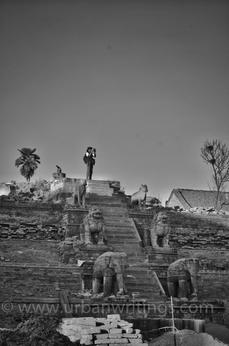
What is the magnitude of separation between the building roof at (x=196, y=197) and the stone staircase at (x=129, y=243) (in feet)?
61.4

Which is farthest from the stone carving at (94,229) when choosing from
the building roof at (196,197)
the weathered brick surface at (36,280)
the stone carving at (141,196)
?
the building roof at (196,197)

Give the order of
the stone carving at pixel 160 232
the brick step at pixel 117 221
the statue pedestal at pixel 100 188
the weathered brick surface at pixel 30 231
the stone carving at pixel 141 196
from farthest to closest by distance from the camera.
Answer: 1. the statue pedestal at pixel 100 188
2. the stone carving at pixel 141 196
3. the brick step at pixel 117 221
4. the weathered brick surface at pixel 30 231
5. the stone carving at pixel 160 232

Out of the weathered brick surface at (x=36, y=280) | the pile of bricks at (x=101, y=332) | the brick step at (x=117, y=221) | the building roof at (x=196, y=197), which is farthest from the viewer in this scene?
the building roof at (x=196, y=197)

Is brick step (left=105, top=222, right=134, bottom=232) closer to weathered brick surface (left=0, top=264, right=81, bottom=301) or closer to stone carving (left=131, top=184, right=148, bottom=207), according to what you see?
weathered brick surface (left=0, top=264, right=81, bottom=301)

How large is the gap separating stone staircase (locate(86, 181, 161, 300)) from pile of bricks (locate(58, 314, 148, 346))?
129 inches

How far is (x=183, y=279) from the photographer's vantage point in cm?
1339

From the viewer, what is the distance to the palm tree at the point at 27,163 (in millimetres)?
45438

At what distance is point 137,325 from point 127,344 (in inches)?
47.4

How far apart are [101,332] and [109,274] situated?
3135 mm

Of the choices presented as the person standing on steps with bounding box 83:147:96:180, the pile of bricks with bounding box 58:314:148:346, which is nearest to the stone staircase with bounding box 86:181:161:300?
the pile of bricks with bounding box 58:314:148:346

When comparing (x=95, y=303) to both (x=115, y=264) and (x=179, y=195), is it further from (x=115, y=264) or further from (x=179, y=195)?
(x=179, y=195)

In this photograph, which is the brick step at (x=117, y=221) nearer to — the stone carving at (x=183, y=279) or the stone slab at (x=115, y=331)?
the stone carving at (x=183, y=279)

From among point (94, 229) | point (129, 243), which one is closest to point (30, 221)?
point (94, 229)

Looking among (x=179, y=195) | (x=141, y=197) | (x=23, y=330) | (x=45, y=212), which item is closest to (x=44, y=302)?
(x=23, y=330)
